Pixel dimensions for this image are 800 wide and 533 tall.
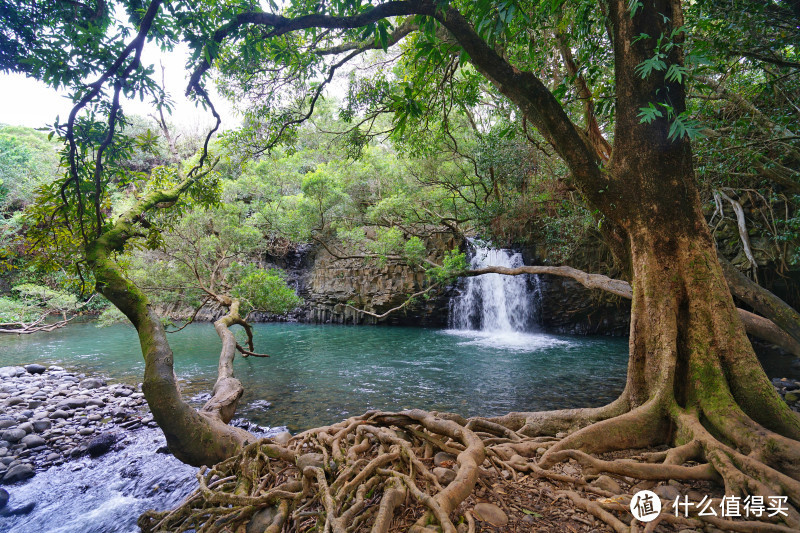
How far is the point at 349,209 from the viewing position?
650 inches

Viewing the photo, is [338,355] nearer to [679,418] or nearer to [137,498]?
[137,498]

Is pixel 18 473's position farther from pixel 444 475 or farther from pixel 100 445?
pixel 444 475

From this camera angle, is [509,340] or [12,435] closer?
[12,435]

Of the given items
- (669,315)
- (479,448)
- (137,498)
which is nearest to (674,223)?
(669,315)

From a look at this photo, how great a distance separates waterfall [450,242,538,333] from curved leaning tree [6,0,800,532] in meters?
12.1

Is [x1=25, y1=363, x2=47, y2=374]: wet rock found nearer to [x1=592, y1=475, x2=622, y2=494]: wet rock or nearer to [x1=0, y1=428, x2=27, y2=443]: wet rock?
[x1=0, y1=428, x2=27, y2=443]: wet rock

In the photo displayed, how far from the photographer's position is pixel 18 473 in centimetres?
436

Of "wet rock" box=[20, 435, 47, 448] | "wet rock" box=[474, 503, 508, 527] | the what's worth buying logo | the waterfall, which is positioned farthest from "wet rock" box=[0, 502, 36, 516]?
the waterfall

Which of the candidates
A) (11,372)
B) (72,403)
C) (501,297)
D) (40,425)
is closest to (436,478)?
(40,425)

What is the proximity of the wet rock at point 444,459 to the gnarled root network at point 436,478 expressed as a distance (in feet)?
0.04

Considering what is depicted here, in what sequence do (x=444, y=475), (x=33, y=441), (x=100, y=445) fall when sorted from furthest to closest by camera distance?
(x=33, y=441) → (x=100, y=445) → (x=444, y=475)

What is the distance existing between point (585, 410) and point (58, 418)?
8413mm

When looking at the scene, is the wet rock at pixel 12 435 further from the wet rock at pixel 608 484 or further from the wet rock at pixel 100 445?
the wet rock at pixel 608 484

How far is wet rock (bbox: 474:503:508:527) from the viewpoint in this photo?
2.08 metres
